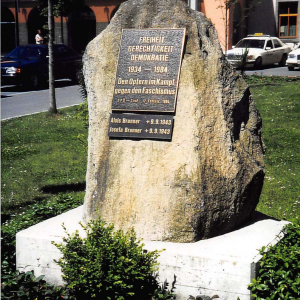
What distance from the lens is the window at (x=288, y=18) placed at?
3722 centimetres

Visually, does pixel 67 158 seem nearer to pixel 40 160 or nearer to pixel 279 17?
pixel 40 160

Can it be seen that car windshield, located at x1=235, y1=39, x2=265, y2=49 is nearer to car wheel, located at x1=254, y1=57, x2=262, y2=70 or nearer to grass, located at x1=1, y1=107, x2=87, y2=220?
car wheel, located at x1=254, y1=57, x2=262, y2=70

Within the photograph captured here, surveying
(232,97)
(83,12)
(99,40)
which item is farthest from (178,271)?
(83,12)

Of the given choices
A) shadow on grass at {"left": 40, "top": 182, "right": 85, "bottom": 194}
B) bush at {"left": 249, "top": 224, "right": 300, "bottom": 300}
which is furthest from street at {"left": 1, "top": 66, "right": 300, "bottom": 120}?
bush at {"left": 249, "top": 224, "right": 300, "bottom": 300}

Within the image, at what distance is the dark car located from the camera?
2134 centimetres

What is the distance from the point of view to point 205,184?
5.26 metres

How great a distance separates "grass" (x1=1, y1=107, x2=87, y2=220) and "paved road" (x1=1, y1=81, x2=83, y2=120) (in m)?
1.56

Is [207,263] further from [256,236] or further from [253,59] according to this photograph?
[253,59]

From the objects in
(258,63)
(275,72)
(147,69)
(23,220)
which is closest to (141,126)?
(147,69)

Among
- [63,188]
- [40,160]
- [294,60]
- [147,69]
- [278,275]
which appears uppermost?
[147,69]

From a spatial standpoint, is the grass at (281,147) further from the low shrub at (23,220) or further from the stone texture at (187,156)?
the low shrub at (23,220)

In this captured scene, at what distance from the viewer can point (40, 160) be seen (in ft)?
34.7

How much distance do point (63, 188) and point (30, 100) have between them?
10.1 m

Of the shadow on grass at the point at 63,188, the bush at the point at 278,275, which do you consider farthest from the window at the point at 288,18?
the bush at the point at 278,275
